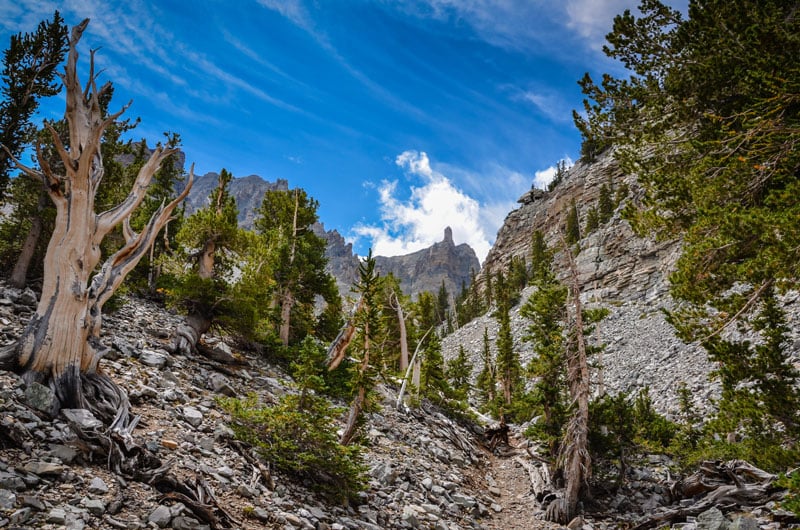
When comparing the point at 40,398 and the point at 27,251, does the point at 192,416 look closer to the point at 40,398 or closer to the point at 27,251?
the point at 40,398

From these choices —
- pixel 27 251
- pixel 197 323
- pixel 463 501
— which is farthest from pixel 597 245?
pixel 27 251

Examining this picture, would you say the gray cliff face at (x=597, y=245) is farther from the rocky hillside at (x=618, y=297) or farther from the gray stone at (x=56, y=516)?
the gray stone at (x=56, y=516)

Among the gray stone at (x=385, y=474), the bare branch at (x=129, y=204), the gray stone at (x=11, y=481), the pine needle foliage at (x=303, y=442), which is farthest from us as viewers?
the gray stone at (x=385, y=474)

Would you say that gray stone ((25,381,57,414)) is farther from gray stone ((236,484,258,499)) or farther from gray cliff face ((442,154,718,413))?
gray cliff face ((442,154,718,413))

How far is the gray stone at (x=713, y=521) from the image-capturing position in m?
7.40

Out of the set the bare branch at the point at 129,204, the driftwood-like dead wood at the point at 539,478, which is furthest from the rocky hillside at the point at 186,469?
the bare branch at the point at 129,204

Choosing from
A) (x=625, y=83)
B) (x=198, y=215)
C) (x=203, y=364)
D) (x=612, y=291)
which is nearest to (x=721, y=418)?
(x=625, y=83)

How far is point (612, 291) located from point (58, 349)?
6641cm

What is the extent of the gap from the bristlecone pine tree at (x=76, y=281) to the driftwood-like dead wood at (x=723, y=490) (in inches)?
451

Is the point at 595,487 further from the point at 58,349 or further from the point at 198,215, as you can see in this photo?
the point at 198,215

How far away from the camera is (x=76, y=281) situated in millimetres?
7227

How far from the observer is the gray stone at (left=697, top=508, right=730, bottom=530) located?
24.3 ft

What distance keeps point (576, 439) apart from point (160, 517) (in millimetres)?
11330

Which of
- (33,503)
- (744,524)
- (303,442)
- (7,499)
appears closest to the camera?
(7,499)
